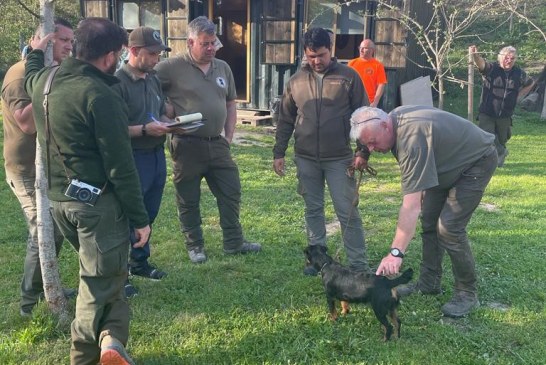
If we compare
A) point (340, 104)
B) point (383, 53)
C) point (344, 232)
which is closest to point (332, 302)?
point (344, 232)

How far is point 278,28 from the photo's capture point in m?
10.2

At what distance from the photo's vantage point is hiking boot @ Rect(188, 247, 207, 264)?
174 inches

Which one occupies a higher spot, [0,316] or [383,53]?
[383,53]

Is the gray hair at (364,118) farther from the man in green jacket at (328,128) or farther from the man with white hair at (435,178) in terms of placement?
the man in green jacket at (328,128)

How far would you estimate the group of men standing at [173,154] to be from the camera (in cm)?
246

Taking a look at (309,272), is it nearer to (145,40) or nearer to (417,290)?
(417,290)

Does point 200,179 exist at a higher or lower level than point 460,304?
higher

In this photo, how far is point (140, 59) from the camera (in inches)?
142

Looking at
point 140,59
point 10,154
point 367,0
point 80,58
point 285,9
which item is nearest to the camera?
point 80,58

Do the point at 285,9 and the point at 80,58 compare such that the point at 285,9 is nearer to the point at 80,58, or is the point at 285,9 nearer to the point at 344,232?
the point at 344,232

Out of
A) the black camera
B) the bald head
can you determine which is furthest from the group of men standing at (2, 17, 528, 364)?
the bald head

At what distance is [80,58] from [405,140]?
6.20ft

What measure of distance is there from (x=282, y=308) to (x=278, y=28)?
7694 millimetres

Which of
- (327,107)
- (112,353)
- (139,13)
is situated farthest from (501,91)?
(139,13)
